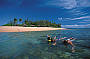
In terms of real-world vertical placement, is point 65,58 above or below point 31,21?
below

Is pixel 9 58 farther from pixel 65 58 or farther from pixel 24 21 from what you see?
pixel 24 21

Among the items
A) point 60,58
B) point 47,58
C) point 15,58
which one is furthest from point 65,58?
point 15,58

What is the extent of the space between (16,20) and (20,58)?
368ft

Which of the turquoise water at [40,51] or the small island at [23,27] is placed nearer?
the turquoise water at [40,51]

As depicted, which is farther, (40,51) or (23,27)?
(23,27)

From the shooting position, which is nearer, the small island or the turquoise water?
the turquoise water

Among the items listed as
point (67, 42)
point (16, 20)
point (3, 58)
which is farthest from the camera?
point (16, 20)

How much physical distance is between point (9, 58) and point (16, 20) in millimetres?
111933

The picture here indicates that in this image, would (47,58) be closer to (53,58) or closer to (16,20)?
(53,58)

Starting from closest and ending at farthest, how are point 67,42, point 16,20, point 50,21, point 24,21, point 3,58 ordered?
point 3,58
point 67,42
point 16,20
point 24,21
point 50,21

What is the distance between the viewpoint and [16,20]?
355ft

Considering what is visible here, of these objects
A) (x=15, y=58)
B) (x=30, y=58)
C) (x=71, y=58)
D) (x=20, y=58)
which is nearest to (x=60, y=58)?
(x=71, y=58)

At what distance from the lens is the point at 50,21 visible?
14888 centimetres

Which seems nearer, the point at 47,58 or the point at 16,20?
the point at 47,58
